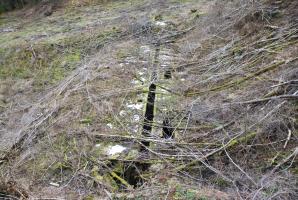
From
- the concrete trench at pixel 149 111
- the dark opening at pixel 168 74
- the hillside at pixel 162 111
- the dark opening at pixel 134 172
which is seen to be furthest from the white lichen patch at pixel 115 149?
the dark opening at pixel 168 74

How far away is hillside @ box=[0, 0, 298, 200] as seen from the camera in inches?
139

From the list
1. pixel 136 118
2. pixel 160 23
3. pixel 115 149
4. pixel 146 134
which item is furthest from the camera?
pixel 160 23

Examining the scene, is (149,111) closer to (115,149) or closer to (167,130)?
(167,130)

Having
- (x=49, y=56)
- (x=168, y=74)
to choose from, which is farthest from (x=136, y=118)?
(x=49, y=56)

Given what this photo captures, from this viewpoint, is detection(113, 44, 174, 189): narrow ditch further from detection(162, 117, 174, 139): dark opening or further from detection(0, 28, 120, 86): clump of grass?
detection(0, 28, 120, 86): clump of grass

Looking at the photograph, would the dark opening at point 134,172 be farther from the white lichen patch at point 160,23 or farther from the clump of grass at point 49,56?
the white lichen patch at point 160,23

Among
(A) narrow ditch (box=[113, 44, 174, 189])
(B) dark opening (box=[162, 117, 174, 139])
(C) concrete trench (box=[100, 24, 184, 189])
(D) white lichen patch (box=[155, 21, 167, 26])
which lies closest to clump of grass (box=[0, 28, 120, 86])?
(D) white lichen patch (box=[155, 21, 167, 26])

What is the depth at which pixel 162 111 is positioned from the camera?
4.86m

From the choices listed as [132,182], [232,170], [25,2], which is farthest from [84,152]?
[25,2]

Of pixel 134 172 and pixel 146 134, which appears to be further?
pixel 146 134

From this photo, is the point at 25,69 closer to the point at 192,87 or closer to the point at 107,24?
the point at 107,24

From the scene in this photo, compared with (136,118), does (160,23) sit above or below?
above

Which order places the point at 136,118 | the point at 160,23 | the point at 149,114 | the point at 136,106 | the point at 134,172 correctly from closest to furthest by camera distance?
the point at 134,172 → the point at 136,118 → the point at 149,114 → the point at 136,106 → the point at 160,23

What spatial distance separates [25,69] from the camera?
7816 millimetres
